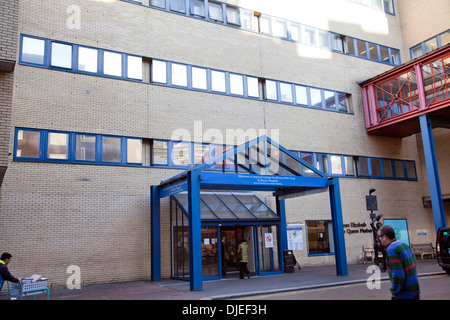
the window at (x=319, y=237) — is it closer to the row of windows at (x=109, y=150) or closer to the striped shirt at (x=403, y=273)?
the row of windows at (x=109, y=150)

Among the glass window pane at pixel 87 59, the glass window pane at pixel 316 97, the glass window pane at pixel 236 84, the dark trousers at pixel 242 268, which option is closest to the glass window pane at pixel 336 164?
the glass window pane at pixel 316 97

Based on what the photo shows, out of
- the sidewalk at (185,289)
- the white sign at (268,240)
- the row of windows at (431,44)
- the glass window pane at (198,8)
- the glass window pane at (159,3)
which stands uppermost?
the row of windows at (431,44)

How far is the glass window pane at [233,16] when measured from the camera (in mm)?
20875

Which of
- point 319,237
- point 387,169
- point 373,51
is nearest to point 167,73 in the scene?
point 319,237

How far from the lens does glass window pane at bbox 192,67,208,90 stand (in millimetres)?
19125

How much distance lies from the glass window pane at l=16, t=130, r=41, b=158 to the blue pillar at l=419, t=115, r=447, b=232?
61.4ft

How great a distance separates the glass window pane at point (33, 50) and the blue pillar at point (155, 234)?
6.73 m

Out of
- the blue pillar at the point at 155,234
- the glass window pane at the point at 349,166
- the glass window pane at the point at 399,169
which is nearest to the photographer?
the blue pillar at the point at 155,234

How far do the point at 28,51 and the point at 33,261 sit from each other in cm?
794

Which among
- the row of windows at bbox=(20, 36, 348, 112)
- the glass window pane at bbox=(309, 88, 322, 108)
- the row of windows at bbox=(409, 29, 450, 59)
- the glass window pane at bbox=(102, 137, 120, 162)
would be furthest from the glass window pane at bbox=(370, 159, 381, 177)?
the glass window pane at bbox=(102, 137, 120, 162)

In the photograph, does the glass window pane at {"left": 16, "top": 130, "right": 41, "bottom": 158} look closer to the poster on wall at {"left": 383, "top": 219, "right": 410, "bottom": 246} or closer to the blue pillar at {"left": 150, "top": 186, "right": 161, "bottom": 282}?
the blue pillar at {"left": 150, "top": 186, "right": 161, "bottom": 282}

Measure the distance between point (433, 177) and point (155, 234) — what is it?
14708 millimetres

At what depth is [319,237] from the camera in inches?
839

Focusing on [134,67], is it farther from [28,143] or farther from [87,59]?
[28,143]
